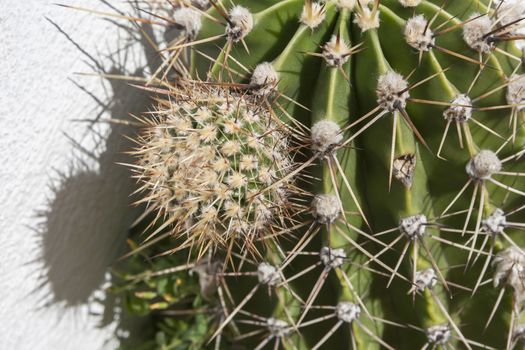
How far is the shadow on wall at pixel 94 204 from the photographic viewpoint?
94 centimetres

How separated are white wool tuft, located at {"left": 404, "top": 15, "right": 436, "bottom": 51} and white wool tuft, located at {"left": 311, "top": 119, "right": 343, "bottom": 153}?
0.14 m

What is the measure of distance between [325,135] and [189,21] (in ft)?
0.90

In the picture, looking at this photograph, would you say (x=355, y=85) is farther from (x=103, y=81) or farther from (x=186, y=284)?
(x=186, y=284)

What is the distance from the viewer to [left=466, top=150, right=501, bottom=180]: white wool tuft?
673 mm

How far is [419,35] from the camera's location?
65cm

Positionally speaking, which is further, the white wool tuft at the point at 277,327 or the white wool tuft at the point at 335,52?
the white wool tuft at the point at 277,327

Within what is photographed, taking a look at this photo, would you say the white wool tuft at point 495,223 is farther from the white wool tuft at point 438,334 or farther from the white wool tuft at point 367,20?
the white wool tuft at point 367,20

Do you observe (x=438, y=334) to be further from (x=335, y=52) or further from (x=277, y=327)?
(x=335, y=52)

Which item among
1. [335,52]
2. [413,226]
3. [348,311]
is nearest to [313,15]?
[335,52]

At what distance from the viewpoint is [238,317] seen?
99cm

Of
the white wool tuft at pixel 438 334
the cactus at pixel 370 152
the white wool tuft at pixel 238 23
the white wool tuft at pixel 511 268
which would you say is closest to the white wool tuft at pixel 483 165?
the cactus at pixel 370 152

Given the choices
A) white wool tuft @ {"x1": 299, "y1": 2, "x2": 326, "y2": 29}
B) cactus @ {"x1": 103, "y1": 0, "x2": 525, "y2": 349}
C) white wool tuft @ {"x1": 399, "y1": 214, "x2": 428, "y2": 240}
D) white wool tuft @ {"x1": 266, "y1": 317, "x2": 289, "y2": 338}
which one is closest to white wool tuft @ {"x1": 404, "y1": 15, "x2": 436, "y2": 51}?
cactus @ {"x1": 103, "y1": 0, "x2": 525, "y2": 349}

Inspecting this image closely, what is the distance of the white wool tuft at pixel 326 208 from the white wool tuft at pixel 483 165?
18 cm

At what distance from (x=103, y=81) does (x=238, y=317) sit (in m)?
0.49
